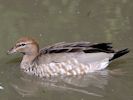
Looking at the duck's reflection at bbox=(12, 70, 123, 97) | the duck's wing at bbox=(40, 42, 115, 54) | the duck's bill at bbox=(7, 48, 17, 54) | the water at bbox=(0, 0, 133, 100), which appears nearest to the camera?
the water at bbox=(0, 0, 133, 100)

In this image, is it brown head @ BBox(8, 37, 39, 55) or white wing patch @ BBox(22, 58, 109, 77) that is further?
brown head @ BBox(8, 37, 39, 55)

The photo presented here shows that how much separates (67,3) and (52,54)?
3.29m

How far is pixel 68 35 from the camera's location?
11.4 metres

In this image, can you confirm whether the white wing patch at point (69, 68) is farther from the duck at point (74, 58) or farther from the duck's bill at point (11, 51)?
the duck's bill at point (11, 51)

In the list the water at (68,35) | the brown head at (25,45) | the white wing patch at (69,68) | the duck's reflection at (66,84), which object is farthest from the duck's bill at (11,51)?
the white wing patch at (69,68)

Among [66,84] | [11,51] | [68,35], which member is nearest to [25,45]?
[11,51]

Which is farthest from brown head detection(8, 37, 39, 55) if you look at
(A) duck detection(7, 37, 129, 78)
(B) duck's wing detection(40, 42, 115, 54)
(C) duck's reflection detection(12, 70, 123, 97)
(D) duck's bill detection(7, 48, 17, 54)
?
(C) duck's reflection detection(12, 70, 123, 97)

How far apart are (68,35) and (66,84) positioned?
2.00m

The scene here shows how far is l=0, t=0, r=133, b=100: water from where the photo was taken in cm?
922

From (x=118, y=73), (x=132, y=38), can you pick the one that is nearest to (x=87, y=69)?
(x=118, y=73)

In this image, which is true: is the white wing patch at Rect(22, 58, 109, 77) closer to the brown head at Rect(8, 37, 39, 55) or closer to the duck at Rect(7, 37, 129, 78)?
the duck at Rect(7, 37, 129, 78)

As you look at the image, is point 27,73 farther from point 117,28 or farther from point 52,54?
point 117,28

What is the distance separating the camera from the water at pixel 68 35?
922cm

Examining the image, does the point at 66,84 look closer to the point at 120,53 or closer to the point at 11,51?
the point at 120,53
